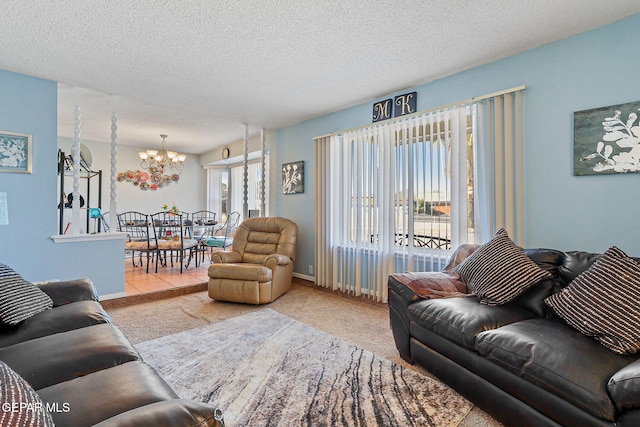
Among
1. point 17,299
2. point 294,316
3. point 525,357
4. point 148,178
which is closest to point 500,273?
point 525,357

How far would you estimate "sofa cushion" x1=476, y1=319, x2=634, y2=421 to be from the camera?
4.08 feet

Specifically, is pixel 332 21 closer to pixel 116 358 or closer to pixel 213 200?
pixel 116 358

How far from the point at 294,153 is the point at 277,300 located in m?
2.39

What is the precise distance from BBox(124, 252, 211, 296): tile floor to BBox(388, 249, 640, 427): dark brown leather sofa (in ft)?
10.4

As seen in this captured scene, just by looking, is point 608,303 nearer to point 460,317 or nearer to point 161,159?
point 460,317

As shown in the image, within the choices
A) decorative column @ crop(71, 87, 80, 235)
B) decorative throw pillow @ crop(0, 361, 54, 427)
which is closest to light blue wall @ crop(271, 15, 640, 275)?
decorative throw pillow @ crop(0, 361, 54, 427)

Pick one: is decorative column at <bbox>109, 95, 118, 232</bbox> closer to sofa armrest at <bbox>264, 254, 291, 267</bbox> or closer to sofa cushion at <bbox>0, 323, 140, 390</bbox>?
sofa armrest at <bbox>264, 254, 291, 267</bbox>

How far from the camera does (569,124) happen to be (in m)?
2.49

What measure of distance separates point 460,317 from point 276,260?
2343mm

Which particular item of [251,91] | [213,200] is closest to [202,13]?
[251,91]

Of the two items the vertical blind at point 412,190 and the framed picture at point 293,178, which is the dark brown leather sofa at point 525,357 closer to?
A: the vertical blind at point 412,190

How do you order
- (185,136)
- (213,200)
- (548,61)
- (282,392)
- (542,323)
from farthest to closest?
(213,200) → (185,136) → (548,61) → (282,392) → (542,323)

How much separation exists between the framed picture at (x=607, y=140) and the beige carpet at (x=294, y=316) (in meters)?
2.02

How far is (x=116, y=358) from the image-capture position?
1318 millimetres
